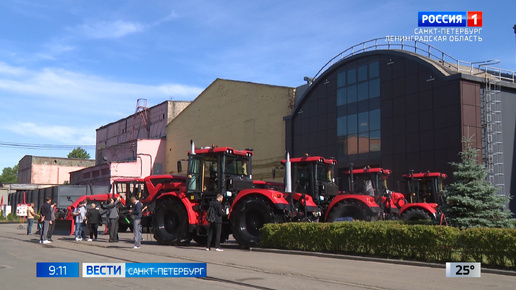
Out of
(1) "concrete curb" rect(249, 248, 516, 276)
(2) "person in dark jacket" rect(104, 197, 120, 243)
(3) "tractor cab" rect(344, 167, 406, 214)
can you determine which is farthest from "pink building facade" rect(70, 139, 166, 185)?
(1) "concrete curb" rect(249, 248, 516, 276)

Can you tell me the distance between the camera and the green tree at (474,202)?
1459 cm

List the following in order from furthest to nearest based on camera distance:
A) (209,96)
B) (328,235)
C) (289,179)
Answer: (209,96) → (289,179) → (328,235)

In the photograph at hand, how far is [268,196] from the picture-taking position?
1599cm

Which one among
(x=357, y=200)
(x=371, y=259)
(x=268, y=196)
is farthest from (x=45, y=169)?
(x=371, y=259)

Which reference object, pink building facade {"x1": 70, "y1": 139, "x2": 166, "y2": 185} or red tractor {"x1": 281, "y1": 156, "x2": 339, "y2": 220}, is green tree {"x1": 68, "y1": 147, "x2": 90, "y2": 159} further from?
red tractor {"x1": 281, "y1": 156, "x2": 339, "y2": 220}

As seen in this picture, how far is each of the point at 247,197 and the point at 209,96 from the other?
3325cm

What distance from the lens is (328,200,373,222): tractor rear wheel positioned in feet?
58.5

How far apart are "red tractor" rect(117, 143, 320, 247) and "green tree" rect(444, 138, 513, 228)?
4356 mm

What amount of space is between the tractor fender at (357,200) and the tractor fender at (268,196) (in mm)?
2421

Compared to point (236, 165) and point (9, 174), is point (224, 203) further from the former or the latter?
point (9, 174)

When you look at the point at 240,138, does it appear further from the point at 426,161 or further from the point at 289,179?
the point at 289,179

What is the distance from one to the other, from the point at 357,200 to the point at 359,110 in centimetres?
1644

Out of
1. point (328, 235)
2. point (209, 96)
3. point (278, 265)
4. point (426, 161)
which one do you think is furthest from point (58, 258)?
point (209, 96)

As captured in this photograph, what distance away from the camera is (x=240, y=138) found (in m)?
44.6
